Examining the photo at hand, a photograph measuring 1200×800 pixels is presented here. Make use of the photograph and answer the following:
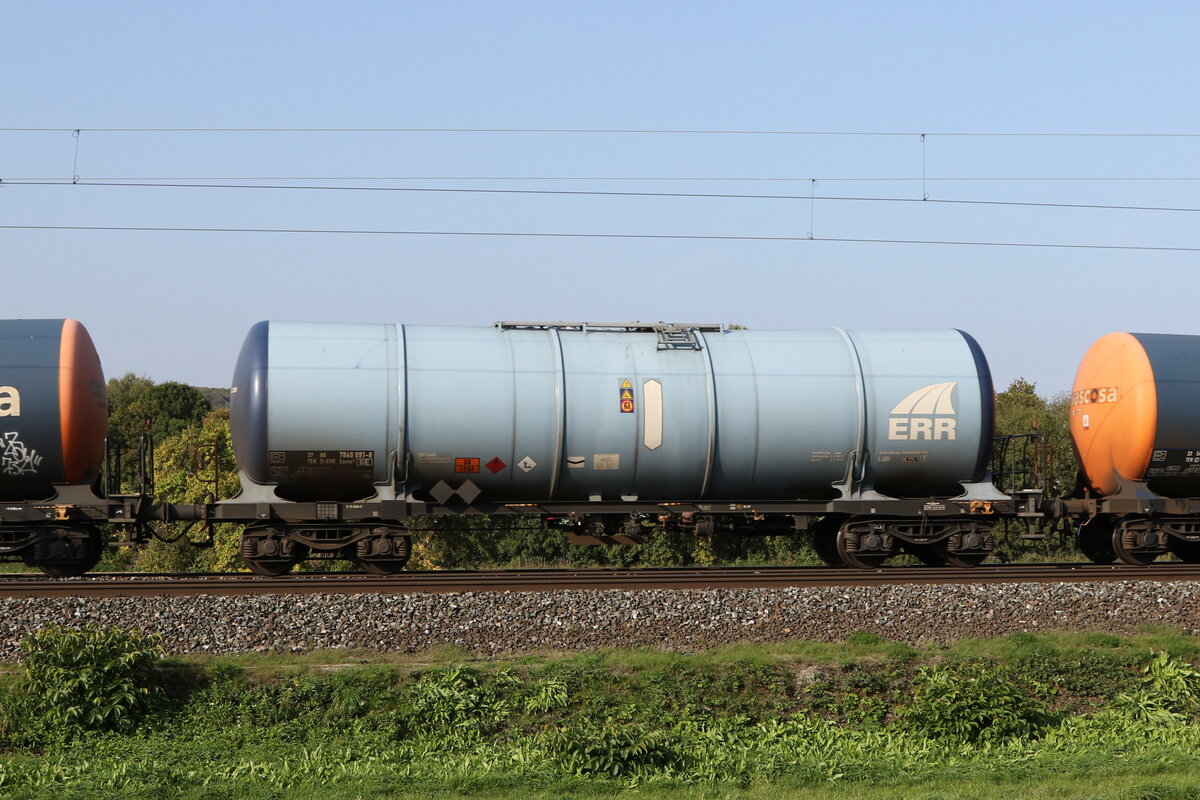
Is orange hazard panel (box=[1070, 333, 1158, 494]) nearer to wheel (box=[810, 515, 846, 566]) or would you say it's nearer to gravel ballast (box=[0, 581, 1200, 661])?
gravel ballast (box=[0, 581, 1200, 661])

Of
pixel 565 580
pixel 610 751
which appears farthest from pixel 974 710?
pixel 565 580

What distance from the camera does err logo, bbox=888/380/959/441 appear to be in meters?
18.1

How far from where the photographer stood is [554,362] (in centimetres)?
1758

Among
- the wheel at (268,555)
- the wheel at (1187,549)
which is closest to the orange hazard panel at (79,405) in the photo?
the wheel at (268,555)

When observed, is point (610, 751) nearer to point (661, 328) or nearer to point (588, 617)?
point (588, 617)

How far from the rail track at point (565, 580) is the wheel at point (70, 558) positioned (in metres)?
0.45

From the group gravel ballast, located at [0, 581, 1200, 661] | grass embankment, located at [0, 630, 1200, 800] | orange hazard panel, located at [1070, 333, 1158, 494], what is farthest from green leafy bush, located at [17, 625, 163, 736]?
orange hazard panel, located at [1070, 333, 1158, 494]

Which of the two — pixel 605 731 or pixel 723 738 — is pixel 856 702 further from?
pixel 605 731

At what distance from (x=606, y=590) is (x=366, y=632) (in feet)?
10.8

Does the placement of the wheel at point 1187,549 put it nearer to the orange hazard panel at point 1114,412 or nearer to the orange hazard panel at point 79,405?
the orange hazard panel at point 1114,412

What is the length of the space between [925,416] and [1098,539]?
4.97m

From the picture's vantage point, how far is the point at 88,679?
11.0 meters

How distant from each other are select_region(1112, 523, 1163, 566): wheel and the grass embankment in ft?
19.7

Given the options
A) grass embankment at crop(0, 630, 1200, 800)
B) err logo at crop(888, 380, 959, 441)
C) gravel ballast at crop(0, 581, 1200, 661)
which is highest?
err logo at crop(888, 380, 959, 441)
